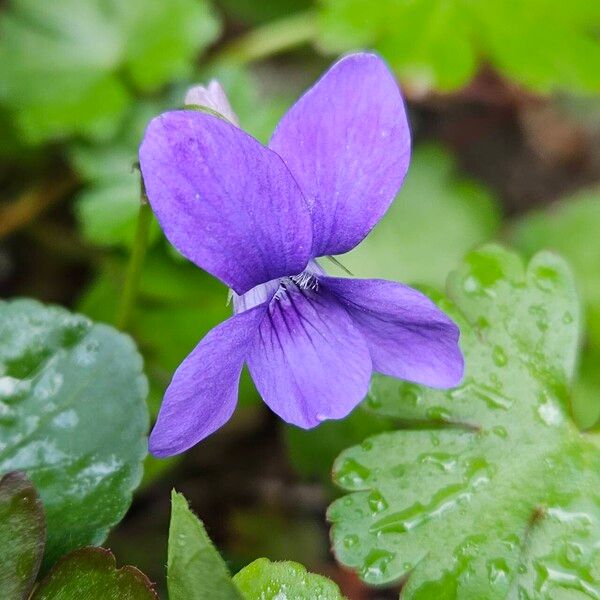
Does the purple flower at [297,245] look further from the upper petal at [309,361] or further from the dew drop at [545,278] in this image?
the dew drop at [545,278]

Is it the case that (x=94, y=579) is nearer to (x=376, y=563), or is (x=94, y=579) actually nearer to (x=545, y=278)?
(x=376, y=563)

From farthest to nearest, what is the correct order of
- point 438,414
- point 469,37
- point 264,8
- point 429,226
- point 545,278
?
1. point 264,8
2. point 429,226
3. point 469,37
4. point 545,278
5. point 438,414

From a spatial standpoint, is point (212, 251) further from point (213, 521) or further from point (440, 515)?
point (213, 521)

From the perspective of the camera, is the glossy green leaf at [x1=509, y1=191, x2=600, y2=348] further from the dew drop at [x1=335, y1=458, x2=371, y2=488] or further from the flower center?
the flower center

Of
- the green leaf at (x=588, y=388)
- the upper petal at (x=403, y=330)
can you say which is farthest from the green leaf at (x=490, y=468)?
the green leaf at (x=588, y=388)

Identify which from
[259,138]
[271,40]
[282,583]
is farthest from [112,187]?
[282,583]

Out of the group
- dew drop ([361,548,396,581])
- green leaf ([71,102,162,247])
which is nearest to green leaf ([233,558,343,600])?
dew drop ([361,548,396,581])
